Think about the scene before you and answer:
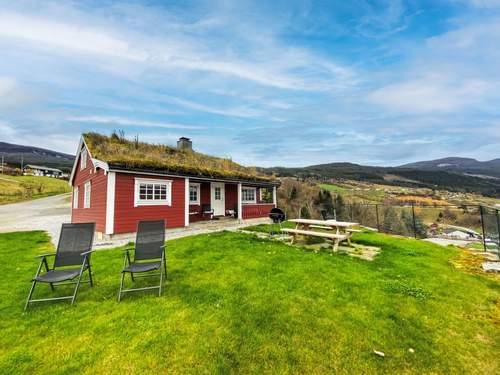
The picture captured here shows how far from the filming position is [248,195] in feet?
52.6

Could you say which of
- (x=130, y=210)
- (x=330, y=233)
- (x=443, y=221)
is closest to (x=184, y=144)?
(x=130, y=210)

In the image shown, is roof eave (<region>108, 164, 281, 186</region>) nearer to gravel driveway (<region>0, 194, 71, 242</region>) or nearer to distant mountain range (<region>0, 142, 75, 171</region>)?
gravel driveway (<region>0, 194, 71, 242</region>)

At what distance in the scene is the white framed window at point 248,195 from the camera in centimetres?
1566

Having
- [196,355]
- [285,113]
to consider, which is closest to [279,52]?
[196,355]

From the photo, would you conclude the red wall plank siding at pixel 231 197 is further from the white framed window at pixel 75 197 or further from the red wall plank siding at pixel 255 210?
the white framed window at pixel 75 197

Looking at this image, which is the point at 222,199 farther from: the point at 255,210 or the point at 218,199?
the point at 255,210

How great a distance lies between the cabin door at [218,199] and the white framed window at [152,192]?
4037mm

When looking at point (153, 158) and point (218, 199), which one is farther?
point (218, 199)

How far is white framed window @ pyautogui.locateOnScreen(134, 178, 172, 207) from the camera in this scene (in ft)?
32.1

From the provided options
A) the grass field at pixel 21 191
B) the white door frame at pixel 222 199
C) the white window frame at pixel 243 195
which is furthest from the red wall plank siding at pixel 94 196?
the grass field at pixel 21 191

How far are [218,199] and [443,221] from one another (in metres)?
14.6

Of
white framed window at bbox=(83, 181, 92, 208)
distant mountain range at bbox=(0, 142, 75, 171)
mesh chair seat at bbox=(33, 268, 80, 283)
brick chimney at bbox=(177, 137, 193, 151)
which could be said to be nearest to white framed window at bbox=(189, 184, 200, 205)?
brick chimney at bbox=(177, 137, 193, 151)

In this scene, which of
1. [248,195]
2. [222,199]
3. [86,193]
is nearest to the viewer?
[86,193]

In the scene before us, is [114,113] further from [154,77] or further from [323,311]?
[323,311]
